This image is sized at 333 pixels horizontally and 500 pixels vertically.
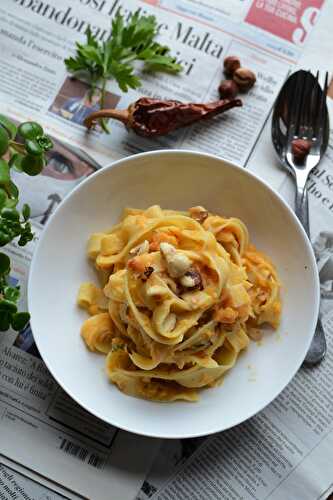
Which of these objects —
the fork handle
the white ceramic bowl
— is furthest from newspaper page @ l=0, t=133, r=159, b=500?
the fork handle

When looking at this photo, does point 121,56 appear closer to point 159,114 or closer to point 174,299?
point 159,114

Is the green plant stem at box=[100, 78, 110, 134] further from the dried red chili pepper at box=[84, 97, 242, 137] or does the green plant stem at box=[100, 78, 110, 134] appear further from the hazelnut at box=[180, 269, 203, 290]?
the hazelnut at box=[180, 269, 203, 290]

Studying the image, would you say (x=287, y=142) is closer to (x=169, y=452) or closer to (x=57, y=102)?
(x=57, y=102)

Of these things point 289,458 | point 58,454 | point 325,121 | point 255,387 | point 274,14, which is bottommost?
point 58,454

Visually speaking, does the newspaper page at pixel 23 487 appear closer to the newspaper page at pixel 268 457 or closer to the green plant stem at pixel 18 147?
the newspaper page at pixel 268 457

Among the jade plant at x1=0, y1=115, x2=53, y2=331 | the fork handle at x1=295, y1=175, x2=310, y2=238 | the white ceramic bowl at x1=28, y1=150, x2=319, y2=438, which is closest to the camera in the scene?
the jade plant at x1=0, y1=115, x2=53, y2=331

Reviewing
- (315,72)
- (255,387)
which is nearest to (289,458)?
(255,387)
